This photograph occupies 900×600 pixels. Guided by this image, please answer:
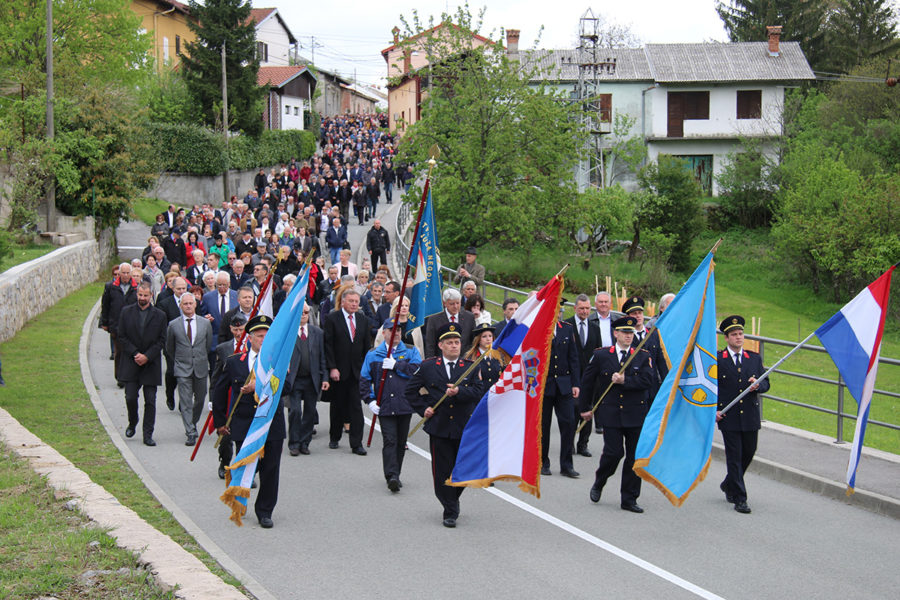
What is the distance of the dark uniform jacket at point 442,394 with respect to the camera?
9.02 metres

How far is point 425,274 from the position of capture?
38.9 feet

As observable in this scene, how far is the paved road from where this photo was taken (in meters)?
7.19

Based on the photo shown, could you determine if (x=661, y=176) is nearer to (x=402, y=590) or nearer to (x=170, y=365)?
(x=170, y=365)

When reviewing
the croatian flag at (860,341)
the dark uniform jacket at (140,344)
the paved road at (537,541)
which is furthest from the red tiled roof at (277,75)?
the croatian flag at (860,341)

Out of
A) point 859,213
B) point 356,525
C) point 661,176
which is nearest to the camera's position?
point 356,525

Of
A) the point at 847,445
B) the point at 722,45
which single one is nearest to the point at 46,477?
the point at 847,445

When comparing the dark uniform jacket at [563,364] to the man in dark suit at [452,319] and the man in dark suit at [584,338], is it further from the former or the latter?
the man in dark suit at [452,319]

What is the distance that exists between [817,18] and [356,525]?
64338mm

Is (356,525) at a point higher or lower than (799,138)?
lower

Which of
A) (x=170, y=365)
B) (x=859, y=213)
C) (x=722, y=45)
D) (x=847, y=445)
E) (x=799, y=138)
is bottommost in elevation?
(x=847, y=445)

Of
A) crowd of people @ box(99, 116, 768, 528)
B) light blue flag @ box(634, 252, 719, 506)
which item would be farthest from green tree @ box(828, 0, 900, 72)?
light blue flag @ box(634, 252, 719, 506)

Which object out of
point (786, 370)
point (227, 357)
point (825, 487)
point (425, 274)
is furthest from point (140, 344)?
point (786, 370)

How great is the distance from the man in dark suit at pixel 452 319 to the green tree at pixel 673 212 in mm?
32936

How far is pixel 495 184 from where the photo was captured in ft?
95.5
